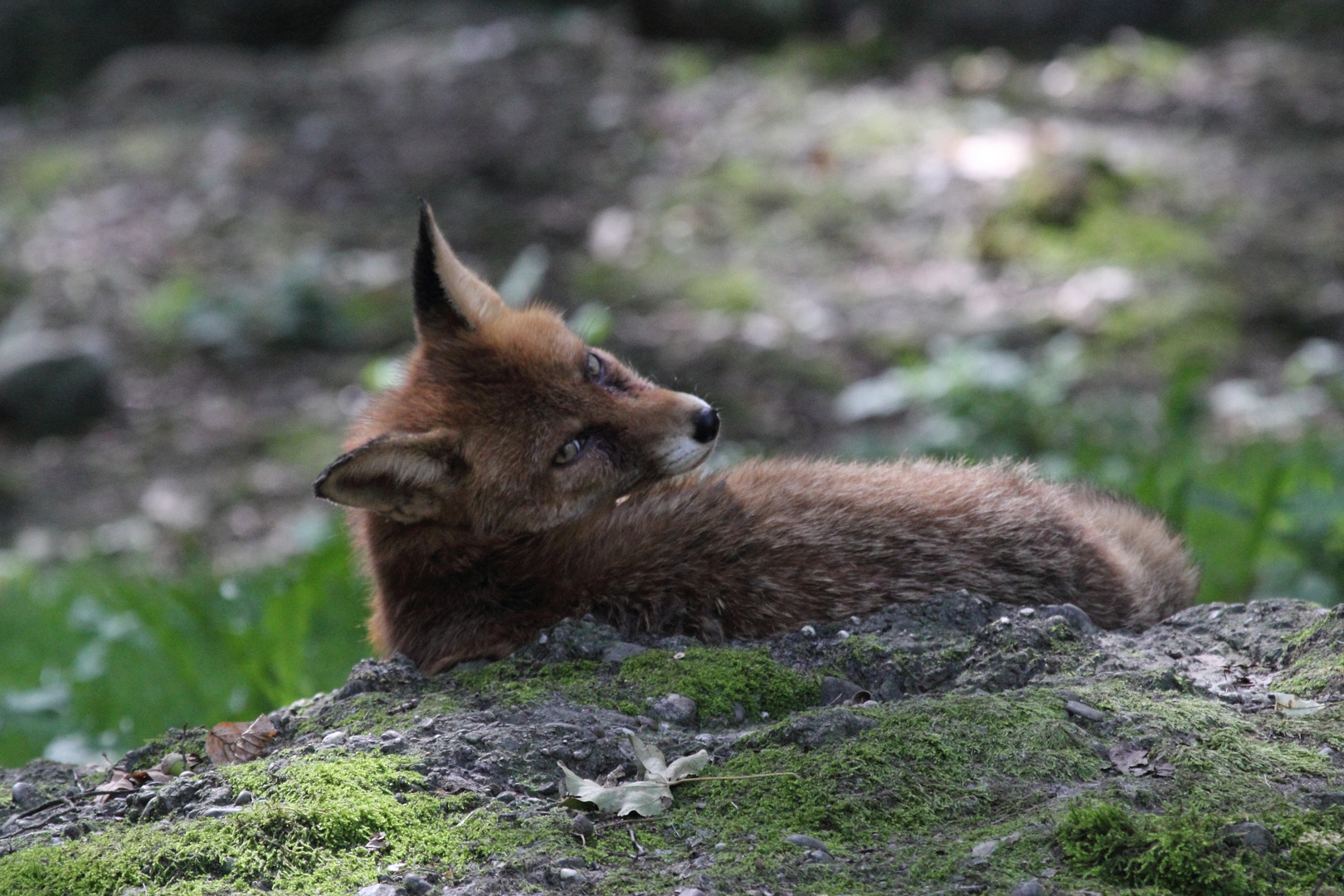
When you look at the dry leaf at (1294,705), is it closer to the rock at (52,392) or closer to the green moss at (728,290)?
the green moss at (728,290)

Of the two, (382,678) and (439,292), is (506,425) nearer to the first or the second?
(439,292)

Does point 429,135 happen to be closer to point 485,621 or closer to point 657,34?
point 657,34

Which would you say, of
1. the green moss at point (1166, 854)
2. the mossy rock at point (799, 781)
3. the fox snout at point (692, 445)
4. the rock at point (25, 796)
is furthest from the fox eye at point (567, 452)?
the green moss at point (1166, 854)

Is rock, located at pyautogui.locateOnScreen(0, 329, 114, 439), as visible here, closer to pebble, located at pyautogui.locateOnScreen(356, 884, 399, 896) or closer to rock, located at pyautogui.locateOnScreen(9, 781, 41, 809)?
rock, located at pyautogui.locateOnScreen(9, 781, 41, 809)

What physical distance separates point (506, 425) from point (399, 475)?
1.55ft

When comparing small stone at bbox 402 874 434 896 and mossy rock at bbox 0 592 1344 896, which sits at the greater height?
small stone at bbox 402 874 434 896

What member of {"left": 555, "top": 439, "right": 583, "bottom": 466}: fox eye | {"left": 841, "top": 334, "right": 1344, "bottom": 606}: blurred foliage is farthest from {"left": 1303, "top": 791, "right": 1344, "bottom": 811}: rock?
{"left": 841, "top": 334, "right": 1344, "bottom": 606}: blurred foliage

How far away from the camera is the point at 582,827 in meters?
2.93

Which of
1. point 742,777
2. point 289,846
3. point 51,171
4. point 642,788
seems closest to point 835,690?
point 742,777

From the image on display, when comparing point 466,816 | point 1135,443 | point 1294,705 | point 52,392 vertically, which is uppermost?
point 466,816

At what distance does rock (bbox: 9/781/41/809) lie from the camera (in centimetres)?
360

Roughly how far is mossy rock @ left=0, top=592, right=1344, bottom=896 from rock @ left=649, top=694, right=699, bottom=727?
0.02m

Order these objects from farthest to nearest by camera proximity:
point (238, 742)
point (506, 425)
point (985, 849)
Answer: point (506, 425) → point (238, 742) → point (985, 849)

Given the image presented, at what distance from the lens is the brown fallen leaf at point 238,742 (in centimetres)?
371
